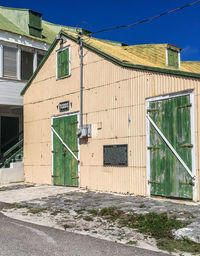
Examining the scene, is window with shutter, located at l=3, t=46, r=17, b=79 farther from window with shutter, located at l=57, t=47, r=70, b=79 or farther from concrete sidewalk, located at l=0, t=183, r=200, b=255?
concrete sidewalk, located at l=0, t=183, r=200, b=255

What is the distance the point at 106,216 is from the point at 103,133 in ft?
16.4

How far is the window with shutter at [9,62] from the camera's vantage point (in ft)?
57.0

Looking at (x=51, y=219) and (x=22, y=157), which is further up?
(x=22, y=157)

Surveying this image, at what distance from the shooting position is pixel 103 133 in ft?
42.3

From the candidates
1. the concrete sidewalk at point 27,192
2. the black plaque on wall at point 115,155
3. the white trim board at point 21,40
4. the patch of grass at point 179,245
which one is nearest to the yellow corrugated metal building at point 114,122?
the black plaque on wall at point 115,155

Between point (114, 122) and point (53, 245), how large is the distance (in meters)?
7.03

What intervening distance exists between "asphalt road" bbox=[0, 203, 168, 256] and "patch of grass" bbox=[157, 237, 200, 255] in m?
0.34

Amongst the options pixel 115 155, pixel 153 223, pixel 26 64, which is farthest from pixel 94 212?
pixel 26 64

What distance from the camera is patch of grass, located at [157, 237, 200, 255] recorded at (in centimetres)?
562

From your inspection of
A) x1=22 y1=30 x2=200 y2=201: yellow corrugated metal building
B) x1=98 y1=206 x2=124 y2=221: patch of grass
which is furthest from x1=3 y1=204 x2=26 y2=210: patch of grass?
x1=22 y1=30 x2=200 y2=201: yellow corrugated metal building

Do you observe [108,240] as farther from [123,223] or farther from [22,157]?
[22,157]

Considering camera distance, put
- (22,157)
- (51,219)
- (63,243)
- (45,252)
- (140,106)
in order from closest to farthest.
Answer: (45,252) → (63,243) → (51,219) → (140,106) → (22,157)

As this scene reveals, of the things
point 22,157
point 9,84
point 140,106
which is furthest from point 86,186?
point 9,84

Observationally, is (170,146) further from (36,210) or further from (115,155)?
(36,210)
